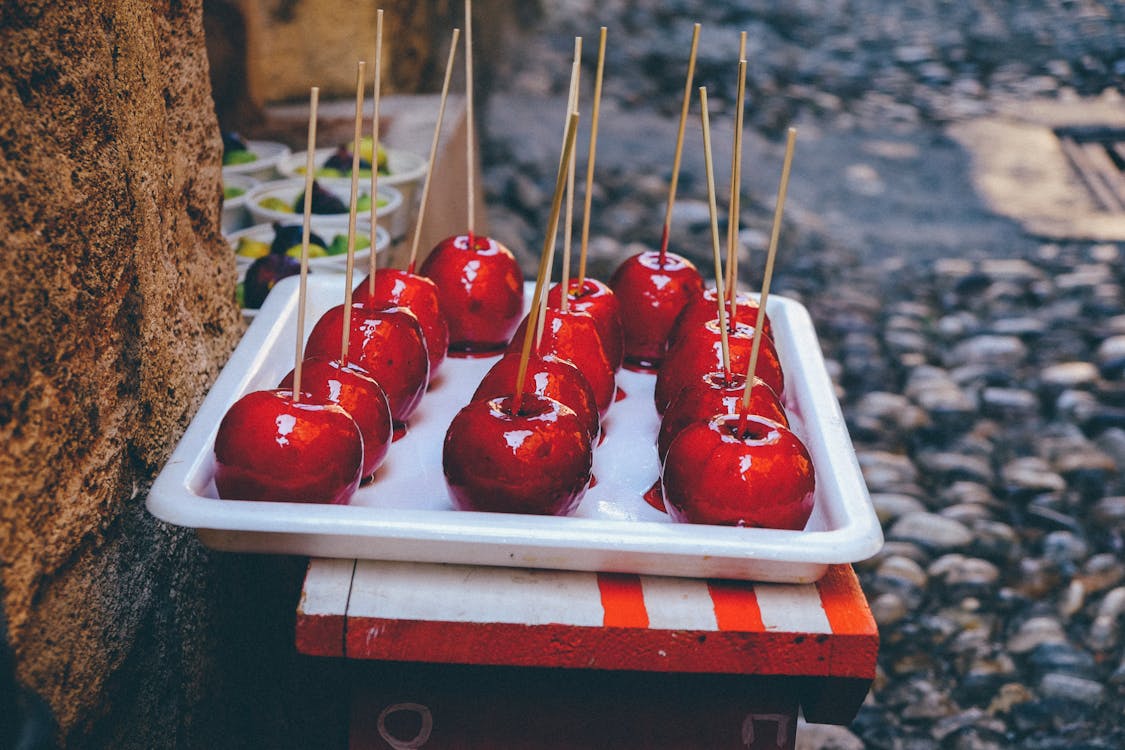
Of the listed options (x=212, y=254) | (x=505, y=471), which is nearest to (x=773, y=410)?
(x=505, y=471)

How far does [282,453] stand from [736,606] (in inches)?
22.9

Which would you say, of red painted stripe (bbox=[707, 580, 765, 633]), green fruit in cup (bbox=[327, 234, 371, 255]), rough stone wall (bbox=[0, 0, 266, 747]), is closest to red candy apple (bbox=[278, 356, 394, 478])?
rough stone wall (bbox=[0, 0, 266, 747])

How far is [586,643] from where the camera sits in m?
1.31

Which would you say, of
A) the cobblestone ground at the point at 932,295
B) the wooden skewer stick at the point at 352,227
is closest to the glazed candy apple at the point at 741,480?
the wooden skewer stick at the point at 352,227

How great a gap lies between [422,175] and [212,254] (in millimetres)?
1612

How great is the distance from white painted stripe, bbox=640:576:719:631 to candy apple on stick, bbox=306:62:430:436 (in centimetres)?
50

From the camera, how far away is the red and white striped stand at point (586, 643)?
130 cm

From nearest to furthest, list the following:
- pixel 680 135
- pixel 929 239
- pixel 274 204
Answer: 1. pixel 680 135
2. pixel 274 204
3. pixel 929 239

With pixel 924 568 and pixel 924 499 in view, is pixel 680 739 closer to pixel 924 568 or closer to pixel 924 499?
pixel 924 568

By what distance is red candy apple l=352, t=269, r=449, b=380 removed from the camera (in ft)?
5.96

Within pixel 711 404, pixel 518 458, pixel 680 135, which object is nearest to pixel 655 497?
pixel 711 404

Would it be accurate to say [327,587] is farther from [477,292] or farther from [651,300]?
[651,300]

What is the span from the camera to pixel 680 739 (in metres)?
1.50

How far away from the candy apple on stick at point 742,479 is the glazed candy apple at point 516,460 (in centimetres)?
13
